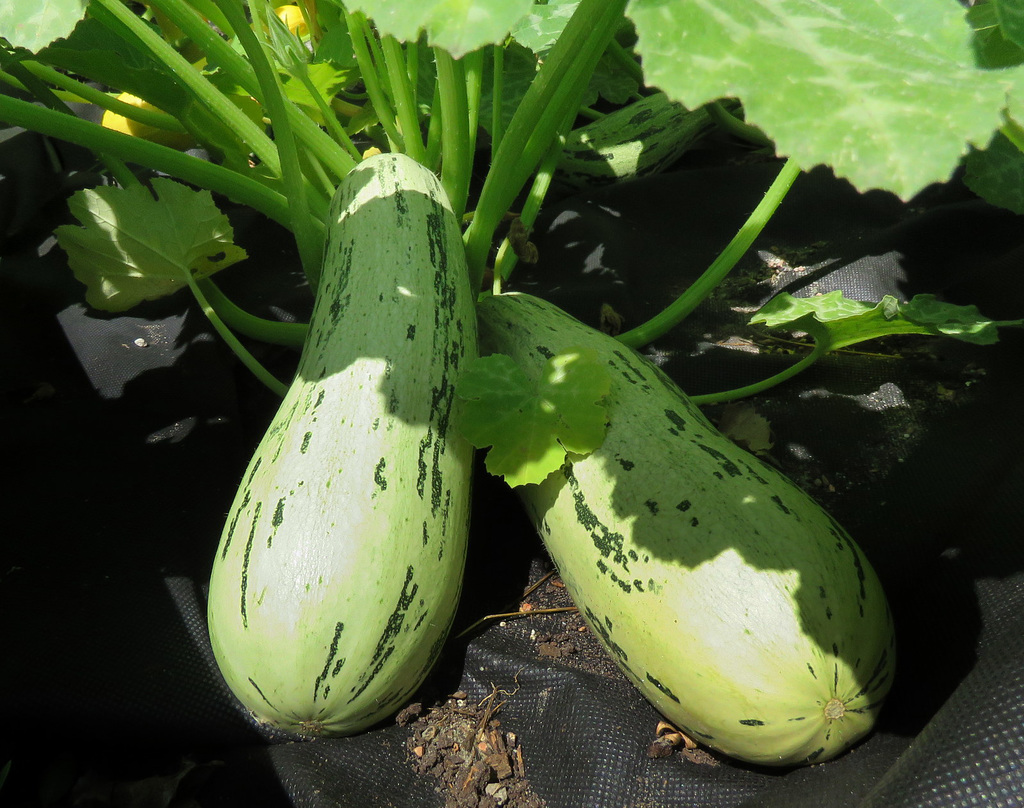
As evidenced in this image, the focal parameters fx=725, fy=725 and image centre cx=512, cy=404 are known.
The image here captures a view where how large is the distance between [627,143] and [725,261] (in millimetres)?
1064

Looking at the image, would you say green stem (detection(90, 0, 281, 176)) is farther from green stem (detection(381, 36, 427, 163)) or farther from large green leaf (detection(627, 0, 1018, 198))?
large green leaf (detection(627, 0, 1018, 198))

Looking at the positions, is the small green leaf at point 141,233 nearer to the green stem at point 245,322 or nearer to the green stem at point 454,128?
the green stem at point 245,322

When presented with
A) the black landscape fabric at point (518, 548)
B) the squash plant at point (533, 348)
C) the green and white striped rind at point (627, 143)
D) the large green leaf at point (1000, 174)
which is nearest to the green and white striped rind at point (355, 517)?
the squash plant at point (533, 348)

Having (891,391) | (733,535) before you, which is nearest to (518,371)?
(733,535)

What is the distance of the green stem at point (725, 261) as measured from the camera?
4.74ft

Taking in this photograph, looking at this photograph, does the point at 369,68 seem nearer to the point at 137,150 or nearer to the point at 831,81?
the point at 137,150

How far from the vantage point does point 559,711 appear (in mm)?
1179

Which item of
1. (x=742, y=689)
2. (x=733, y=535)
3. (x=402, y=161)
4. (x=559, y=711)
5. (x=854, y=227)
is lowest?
(x=559, y=711)

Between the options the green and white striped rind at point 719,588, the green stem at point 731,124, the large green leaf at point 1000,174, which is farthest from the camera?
the green stem at point 731,124

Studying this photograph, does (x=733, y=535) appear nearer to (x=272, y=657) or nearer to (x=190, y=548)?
(x=272, y=657)

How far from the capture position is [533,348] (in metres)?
1.31

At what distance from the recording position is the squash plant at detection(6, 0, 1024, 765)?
0.72 metres

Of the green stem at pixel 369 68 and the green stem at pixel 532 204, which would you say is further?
the green stem at pixel 532 204

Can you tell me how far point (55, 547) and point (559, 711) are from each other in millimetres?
994
